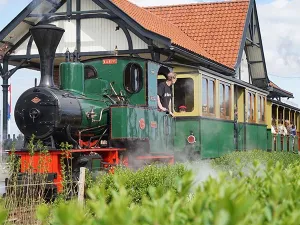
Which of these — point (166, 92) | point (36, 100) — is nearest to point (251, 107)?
point (166, 92)

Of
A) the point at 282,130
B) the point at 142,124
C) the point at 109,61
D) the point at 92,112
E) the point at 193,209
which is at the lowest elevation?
the point at 193,209

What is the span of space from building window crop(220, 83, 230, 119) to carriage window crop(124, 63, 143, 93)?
190 inches

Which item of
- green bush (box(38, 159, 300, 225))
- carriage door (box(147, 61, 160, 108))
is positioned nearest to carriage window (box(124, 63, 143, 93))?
carriage door (box(147, 61, 160, 108))

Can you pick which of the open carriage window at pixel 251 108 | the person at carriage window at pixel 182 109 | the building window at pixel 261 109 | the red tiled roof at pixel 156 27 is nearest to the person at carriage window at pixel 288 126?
the building window at pixel 261 109

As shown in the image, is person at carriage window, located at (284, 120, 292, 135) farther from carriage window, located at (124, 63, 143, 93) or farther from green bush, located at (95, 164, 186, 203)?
green bush, located at (95, 164, 186, 203)

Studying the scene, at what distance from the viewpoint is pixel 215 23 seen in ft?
77.5

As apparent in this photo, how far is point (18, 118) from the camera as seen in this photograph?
379 inches

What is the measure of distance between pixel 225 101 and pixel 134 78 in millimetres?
5313

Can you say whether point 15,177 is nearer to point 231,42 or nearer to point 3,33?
point 3,33

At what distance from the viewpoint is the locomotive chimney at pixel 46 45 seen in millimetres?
9688

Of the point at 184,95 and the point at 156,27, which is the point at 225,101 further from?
the point at 156,27

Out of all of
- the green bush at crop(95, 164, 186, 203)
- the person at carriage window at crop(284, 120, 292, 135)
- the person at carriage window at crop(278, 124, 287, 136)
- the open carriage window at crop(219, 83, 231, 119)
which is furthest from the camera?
the person at carriage window at crop(284, 120, 292, 135)

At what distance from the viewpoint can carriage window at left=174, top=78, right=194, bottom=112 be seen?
527 inches

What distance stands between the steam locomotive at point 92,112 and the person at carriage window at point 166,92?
33cm
